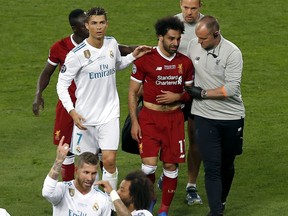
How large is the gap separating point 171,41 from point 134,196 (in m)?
3.13

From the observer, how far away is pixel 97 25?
12.6m

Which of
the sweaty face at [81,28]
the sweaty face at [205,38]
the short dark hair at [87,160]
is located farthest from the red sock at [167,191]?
the short dark hair at [87,160]

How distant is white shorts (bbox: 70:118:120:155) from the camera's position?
1288 cm

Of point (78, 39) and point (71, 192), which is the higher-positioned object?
point (78, 39)

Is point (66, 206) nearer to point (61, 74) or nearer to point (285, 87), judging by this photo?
point (61, 74)

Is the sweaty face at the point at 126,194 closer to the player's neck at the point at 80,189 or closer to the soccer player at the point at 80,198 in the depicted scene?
the soccer player at the point at 80,198

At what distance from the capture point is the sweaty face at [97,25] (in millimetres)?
12570

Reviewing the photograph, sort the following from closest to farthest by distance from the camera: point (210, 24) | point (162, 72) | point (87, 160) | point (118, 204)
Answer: point (118, 204) → point (87, 160) → point (210, 24) → point (162, 72)

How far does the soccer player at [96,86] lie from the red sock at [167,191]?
1.89ft

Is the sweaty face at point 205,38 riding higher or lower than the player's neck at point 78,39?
higher

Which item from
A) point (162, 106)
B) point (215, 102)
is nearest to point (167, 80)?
point (162, 106)

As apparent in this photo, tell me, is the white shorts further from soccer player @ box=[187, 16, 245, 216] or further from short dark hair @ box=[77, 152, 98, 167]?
short dark hair @ box=[77, 152, 98, 167]

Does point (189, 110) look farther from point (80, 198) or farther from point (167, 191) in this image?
point (80, 198)

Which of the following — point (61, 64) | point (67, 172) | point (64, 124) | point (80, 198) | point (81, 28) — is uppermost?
point (81, 28)
